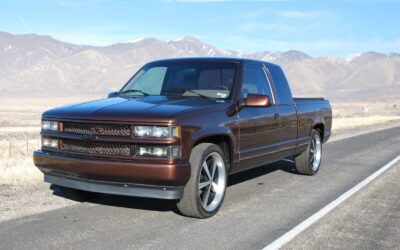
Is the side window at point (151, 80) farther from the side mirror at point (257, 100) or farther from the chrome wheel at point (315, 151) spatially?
the chrome wheel at point (315, 151)

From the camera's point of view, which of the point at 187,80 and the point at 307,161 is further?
the point at 307,161

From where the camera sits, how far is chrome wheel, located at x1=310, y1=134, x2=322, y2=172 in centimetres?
952

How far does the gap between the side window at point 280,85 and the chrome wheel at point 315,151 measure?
1.51 meters

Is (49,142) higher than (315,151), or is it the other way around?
(49,142)

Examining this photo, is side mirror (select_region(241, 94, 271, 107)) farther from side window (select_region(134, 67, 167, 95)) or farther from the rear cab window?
side window (select_region(134, 67, 167, 95))

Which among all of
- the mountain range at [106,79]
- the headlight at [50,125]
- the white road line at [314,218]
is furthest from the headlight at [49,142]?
the mountain range at [106,79]

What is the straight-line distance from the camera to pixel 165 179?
5285 millimetres

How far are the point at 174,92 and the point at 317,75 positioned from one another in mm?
195787

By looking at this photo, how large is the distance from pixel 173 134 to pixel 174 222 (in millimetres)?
1094

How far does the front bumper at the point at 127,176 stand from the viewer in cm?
528

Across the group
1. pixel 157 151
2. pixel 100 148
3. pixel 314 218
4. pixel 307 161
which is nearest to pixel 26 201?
pixel 100 148

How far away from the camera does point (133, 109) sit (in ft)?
18.5

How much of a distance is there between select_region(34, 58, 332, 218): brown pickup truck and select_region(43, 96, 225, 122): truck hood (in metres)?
0.01

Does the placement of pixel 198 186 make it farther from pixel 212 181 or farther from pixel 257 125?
pixel 257 125
